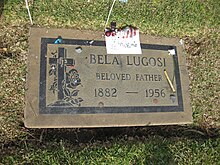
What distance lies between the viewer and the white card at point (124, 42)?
371cm

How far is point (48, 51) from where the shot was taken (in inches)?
138

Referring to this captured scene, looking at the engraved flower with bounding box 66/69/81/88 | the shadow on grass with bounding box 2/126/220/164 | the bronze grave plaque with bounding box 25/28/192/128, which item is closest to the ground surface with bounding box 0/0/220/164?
the shadow on grass with bounding box 2/126/220/164

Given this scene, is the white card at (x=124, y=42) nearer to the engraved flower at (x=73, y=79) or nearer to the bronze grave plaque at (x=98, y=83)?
the bronze grave plaque at (x=98, y=83)

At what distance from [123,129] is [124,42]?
934mm

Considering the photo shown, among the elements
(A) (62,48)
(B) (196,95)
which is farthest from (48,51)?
(B) (196,95)

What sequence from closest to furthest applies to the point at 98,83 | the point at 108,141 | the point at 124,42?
the point at 108,141 < the point at 98,83 < the point at 124,42

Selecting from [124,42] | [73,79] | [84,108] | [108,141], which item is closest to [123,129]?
[108,141]

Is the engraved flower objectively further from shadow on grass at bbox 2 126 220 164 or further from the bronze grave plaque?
shadow on grass at bbox 2 126 220 164

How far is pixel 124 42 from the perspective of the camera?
3764 millimetres

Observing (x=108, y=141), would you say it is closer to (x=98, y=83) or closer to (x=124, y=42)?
(x=98, y=83)

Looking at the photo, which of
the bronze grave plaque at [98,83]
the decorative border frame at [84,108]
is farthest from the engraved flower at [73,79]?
the decorative border frame at [84,108]

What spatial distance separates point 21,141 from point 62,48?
1008mm

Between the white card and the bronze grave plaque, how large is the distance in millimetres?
49

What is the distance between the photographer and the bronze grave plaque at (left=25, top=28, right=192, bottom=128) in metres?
3.38
